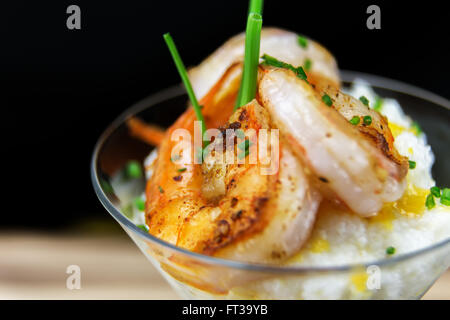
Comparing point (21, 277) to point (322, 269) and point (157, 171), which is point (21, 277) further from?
point (322, 269)

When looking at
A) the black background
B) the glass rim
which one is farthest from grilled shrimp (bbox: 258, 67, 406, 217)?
the black background

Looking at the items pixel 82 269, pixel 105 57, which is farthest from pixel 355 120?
pixel 105 57

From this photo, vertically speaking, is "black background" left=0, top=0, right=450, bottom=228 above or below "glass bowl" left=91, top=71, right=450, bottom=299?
above

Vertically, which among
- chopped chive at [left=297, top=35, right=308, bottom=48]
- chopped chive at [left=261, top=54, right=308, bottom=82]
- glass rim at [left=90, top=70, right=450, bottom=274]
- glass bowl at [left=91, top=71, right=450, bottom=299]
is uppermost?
chopped chive at [left=297, top=35, right=308, bottom=48]

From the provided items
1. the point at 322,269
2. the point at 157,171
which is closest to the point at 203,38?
the point at 157,171

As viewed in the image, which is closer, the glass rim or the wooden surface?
the glass rim

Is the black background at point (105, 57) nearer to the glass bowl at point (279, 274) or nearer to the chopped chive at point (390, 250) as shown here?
the glass bowl at point (279, 274)

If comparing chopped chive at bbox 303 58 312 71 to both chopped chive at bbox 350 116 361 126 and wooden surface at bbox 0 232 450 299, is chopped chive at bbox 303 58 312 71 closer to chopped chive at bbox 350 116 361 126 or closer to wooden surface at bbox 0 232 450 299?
chopped chive at bbox 350 116 361 126
